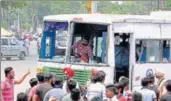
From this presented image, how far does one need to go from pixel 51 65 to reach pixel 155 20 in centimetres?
298

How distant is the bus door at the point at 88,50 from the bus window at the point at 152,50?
35.8 inches

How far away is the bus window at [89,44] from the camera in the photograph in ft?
43.9

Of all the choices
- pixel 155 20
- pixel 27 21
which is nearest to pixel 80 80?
pixel 155 20

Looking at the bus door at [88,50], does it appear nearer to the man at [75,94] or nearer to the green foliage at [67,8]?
the man at [75,94]

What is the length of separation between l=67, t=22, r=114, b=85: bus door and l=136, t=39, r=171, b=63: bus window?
910mm

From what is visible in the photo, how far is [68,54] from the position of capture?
13297 mm

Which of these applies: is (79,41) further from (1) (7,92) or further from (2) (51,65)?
(1) (7,92)

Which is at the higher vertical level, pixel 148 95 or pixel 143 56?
pixel 143 56

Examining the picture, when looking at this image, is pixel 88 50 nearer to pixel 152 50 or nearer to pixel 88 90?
pixel 152 50

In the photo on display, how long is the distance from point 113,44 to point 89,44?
0.95 meters

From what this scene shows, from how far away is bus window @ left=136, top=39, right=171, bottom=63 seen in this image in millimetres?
13445

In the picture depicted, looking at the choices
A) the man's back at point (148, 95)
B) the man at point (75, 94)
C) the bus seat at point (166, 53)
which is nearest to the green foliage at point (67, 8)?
the bus seat at point (166, 53)

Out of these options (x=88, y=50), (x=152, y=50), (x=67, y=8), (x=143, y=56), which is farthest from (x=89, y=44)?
(x=67, y=8)

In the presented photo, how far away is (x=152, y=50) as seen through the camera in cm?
1361
